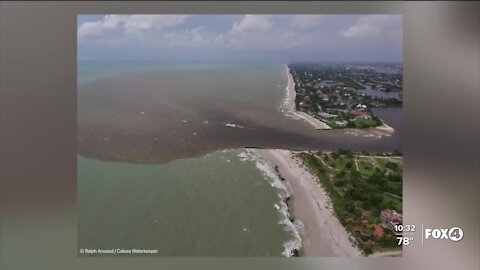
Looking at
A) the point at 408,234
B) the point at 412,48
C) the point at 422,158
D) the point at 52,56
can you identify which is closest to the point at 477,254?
the point at 408,234

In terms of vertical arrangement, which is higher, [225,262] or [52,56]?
[52,56]

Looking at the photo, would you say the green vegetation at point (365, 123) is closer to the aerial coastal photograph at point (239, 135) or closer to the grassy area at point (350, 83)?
the aerial coastal photograph at point (239, 135)

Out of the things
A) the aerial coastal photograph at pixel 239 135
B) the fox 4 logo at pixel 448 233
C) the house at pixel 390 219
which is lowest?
the fox 4 logo at pixel 448 233

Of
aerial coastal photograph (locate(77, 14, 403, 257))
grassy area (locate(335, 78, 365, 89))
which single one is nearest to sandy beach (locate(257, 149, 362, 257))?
aerial coastal photograph (locate(77, 14, 403, 257))

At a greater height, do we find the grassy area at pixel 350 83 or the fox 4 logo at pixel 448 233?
the grassy area at pixel 350 83

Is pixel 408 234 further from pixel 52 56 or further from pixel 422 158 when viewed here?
pixel 52 56

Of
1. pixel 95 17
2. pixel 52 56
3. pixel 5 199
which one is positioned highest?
pixel 95 17

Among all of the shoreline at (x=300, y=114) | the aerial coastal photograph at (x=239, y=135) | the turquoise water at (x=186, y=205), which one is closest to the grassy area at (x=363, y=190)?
the aerial coastal photograph at (x=239, y=135)
